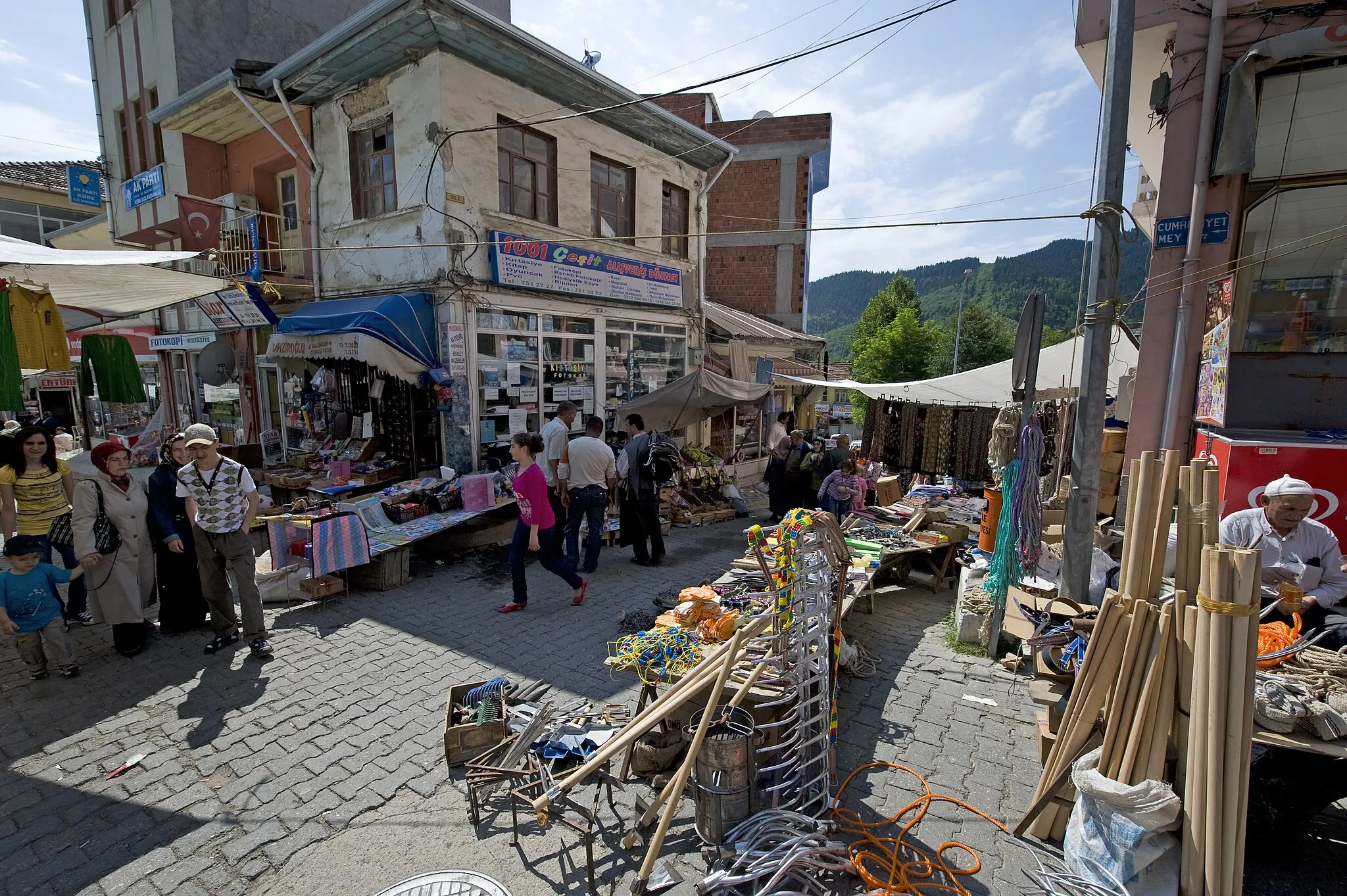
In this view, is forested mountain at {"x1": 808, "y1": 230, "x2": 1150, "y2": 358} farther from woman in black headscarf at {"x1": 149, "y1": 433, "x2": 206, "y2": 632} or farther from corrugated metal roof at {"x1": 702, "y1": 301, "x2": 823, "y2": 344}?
woman in black headscarf at {"x1": 149, "y1": 433, "x2": 206, "y2": 632}

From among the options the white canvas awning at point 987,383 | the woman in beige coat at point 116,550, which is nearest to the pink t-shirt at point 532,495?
the woman in beige coat at point 116,550

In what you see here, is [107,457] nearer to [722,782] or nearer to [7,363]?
[7,363]

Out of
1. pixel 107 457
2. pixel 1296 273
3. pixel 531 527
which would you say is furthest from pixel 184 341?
pixel 1296 273

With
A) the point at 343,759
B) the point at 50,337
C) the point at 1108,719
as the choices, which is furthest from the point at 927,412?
the point at 50,337

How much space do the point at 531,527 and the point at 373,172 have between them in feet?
23.0

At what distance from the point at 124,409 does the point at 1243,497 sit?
22.1m

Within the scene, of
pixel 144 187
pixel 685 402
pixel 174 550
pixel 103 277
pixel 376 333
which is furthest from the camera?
pixel 144 187

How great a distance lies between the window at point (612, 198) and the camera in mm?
10828

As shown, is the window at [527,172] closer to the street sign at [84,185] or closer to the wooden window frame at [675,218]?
the wooden window frame at [675,218]

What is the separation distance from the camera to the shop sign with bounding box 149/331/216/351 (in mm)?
Answer: 12305

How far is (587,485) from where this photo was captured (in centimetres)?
714

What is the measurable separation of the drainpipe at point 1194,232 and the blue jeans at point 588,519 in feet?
21.1

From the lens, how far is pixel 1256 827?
2.95 meters

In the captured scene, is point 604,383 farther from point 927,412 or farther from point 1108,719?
point 1108,719
